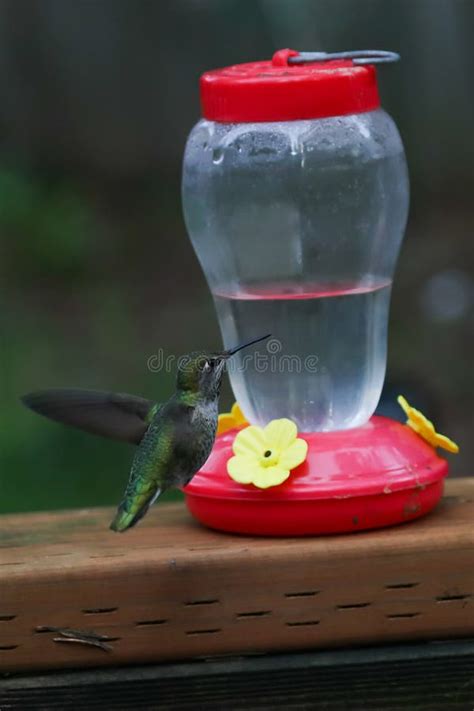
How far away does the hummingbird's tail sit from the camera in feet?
6.00

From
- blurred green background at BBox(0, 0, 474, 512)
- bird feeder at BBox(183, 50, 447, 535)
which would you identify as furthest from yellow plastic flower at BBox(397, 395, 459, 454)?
blurred green background at BBox(0, 0, 474, 512)

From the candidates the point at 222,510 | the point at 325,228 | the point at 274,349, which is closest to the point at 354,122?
the point at 325,228

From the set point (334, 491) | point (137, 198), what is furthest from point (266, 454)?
point (137, 198)

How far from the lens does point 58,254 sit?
485 centimetres

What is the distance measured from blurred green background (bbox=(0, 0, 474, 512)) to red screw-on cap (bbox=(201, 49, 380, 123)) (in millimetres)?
1877

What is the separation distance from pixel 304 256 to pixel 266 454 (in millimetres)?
452

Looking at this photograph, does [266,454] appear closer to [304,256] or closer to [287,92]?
[304,256]

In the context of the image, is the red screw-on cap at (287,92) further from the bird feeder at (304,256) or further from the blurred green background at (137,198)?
the blurred green background at (137,198)

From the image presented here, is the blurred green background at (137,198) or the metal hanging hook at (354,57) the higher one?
the metal hanging hook at (354,57)

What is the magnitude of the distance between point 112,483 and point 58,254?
1.24 metres

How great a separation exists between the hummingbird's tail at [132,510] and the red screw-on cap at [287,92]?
64cm

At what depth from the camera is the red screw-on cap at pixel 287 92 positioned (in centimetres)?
194

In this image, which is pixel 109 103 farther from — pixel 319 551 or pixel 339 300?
pixel 319 551
